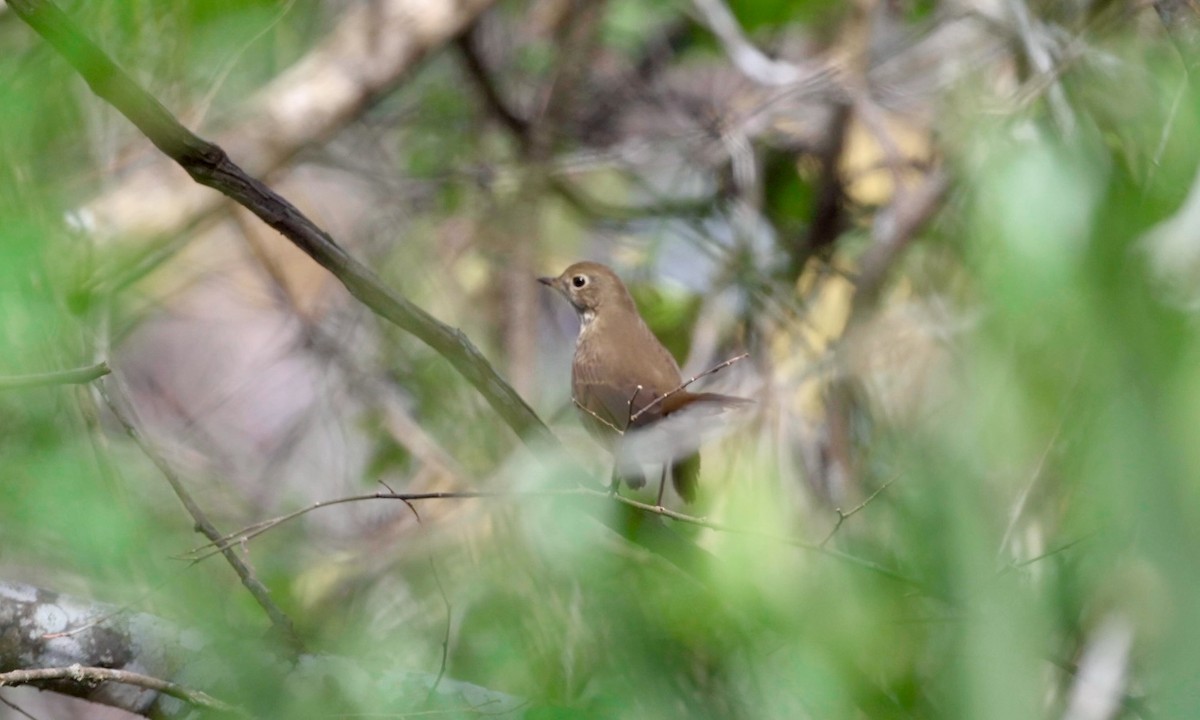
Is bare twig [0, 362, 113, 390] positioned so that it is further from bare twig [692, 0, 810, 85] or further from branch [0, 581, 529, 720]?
bare twig [692, 0, 810, 85]

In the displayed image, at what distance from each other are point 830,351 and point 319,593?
2083 mm

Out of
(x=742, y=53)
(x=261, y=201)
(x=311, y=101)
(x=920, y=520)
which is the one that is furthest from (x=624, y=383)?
(x=920, y=520)

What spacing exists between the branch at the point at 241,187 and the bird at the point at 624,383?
59 cm

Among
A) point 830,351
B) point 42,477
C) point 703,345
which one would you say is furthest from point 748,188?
point 42,477

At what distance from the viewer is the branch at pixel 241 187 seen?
5.23 ft

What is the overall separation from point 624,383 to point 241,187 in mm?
1790

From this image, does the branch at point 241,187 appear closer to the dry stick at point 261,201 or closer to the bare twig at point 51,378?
the dry stick at point 261,201

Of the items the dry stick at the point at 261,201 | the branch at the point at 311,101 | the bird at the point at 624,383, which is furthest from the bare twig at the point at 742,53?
the dry stick at the point at 261,201

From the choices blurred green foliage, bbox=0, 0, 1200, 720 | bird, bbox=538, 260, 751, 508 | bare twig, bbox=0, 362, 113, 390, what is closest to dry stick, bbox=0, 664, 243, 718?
blurred green foliage, bbox=0, 0, 1200, 720

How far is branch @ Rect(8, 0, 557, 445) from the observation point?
5.23ft

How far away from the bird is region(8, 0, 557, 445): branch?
0.59 m

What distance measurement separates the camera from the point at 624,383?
3451 millimetres

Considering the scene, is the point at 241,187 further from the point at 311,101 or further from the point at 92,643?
the point at 311,101

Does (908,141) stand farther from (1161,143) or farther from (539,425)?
(1161,143)
